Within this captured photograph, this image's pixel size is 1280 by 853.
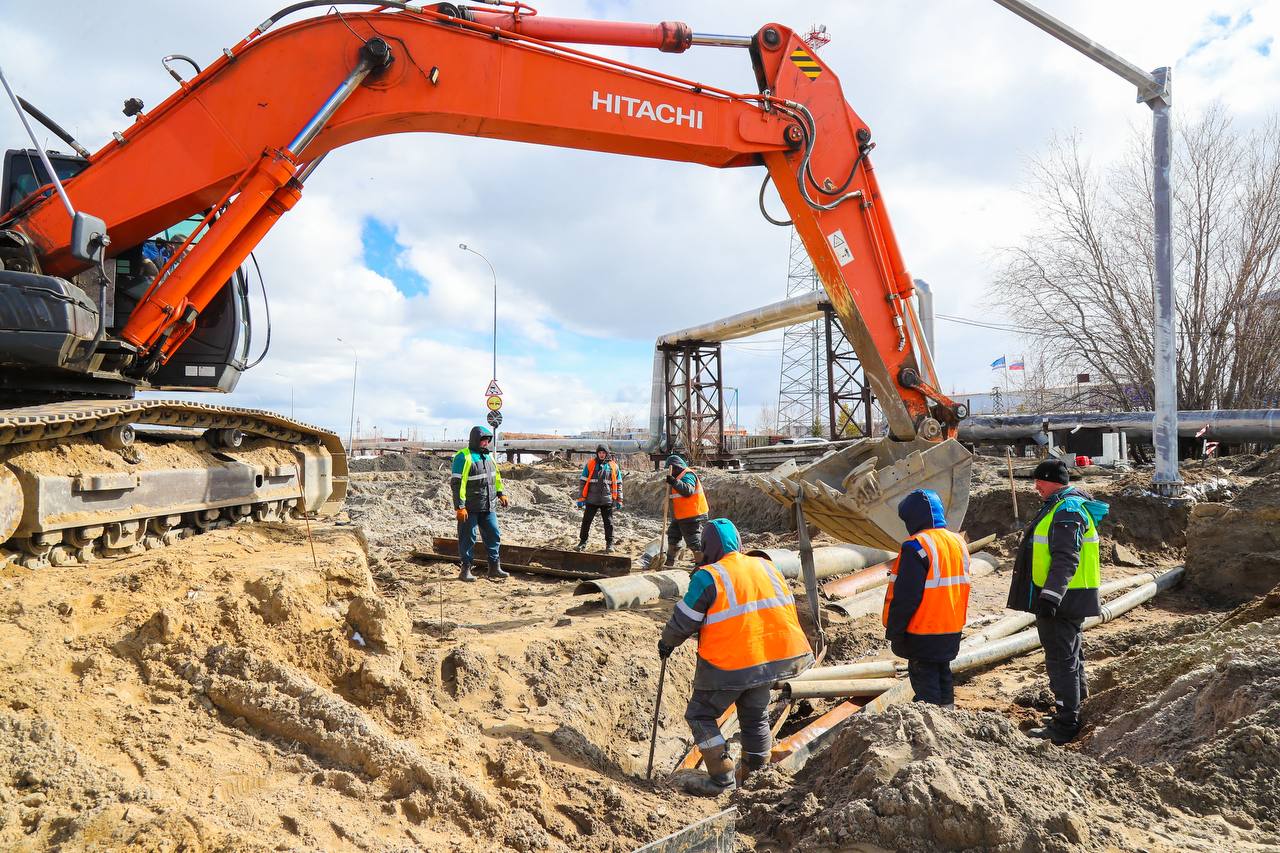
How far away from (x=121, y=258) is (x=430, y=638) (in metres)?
3.80

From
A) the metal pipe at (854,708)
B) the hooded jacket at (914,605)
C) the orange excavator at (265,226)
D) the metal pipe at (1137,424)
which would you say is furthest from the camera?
the metal pipe at (1137,424)

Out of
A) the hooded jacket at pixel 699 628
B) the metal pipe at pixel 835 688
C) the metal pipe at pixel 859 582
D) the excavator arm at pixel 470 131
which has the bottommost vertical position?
the metal pipe at pixel 835 688

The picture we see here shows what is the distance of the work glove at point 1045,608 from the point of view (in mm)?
5047

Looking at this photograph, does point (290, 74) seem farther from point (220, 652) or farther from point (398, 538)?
point (398, 538)

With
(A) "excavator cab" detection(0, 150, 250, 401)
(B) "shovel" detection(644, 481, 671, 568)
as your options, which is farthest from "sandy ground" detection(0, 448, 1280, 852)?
(B) "shovel" detection(644, 481, 671, 568)

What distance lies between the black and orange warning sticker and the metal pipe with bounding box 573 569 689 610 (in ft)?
16.2

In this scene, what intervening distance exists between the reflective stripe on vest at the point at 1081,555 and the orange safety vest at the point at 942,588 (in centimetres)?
70

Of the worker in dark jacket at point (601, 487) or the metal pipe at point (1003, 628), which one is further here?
the worker in dark jacket at point (601, 487)

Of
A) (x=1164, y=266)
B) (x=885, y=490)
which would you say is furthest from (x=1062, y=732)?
(x=1164, y=266)

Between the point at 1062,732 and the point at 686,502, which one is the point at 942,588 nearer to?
the point at 1062,732

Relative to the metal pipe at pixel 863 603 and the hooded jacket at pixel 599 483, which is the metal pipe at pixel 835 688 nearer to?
the metal pipe at pixel 863 603

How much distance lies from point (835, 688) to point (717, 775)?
1.37 metres

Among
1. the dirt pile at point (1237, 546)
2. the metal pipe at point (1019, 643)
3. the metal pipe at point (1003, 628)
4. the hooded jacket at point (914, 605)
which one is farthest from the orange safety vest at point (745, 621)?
the dirt pile at point (1237, 546)

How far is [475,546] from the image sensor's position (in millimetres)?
10766
